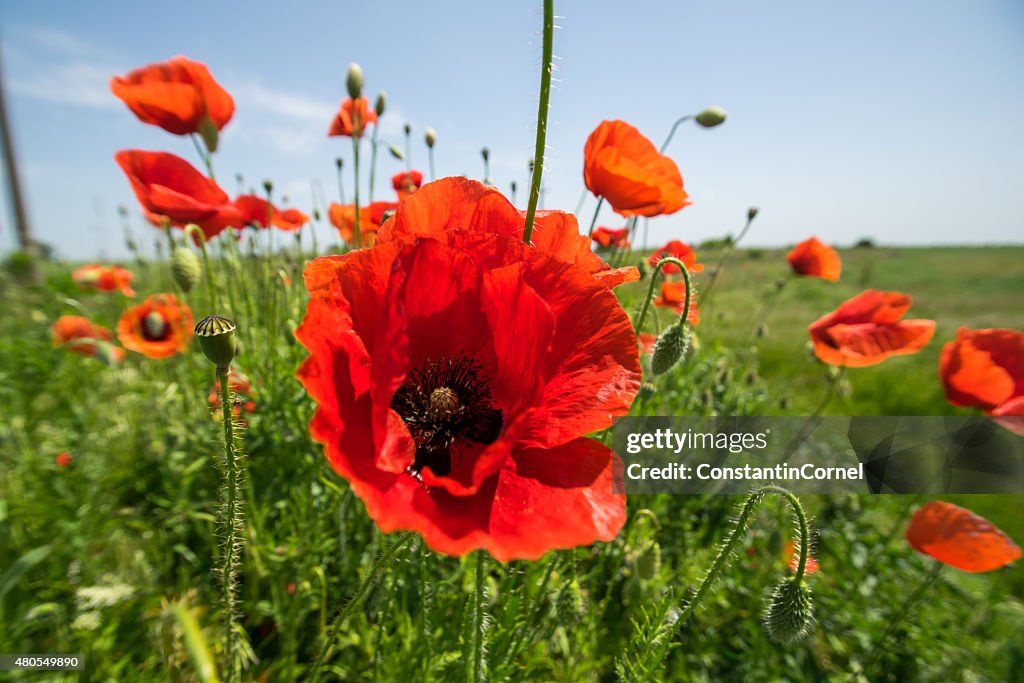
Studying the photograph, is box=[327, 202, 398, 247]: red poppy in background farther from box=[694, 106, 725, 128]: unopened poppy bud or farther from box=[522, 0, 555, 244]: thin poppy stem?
box=[522, 0, 555, 244]: thin poppy stem

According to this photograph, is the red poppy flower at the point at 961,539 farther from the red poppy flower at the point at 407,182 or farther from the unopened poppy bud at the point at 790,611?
the red poppy flower at the point at 407,182

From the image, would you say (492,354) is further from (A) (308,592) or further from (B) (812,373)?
(B) (812,373)

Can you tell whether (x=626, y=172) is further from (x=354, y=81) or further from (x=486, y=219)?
(x=354, y=81)

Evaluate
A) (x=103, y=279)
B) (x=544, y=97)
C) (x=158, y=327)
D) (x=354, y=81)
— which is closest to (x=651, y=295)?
(x=544, y=97)

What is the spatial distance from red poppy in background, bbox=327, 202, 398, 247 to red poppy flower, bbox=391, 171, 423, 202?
4.9 inches

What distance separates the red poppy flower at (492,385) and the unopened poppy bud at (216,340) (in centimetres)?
15

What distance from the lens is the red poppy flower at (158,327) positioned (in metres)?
2.35

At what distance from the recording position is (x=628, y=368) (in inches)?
28.7

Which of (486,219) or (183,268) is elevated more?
(486,219)

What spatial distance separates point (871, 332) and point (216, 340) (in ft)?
7.68

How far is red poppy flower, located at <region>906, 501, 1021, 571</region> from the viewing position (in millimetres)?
1530

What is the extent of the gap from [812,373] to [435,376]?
7.04 m

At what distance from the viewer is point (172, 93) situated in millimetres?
1591

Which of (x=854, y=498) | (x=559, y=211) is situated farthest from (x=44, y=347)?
(x=854, y=498)
